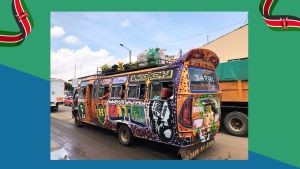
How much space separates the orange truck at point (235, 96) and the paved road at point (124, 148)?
0.52 metres

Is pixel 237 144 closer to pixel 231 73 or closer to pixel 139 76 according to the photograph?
pixel 231 73

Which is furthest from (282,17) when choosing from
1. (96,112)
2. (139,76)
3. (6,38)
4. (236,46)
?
(236,46)

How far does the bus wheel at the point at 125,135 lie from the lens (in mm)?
6989

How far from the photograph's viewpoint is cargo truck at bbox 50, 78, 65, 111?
19231mm

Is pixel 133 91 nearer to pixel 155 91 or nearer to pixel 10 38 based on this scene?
pixel 155 91

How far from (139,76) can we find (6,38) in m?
3.60

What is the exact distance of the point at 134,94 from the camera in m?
6.85

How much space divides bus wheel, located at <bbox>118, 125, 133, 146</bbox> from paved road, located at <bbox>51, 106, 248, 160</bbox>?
0.58 feet

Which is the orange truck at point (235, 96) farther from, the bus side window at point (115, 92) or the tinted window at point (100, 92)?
the tinted window at point (100, 92)

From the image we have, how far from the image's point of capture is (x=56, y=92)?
64.1 ft

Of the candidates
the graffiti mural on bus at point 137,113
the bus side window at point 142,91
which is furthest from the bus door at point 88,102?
the bus side window at point 142,91

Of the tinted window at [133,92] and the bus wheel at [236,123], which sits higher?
the tinted window at [133,92]

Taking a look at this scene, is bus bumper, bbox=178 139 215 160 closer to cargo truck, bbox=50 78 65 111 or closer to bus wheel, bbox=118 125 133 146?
bus wheel, bbox=118 125 133 146

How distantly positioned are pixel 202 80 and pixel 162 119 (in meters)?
1.50
